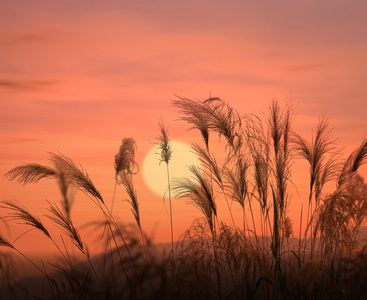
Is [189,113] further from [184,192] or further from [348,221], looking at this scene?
[348,221]

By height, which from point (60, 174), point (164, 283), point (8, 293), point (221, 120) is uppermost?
point (221, 120)

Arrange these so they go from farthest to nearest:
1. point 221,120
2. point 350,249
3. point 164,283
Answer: point 221,120 < point 350,249 < point 164,283

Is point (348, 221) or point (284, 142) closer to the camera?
point (348, 221)

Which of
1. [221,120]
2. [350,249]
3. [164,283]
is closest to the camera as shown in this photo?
[164,283]

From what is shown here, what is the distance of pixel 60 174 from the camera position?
5191 millimetres

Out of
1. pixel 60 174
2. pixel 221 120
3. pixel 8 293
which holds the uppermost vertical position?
pixel 221 120

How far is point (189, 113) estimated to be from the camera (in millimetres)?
5305

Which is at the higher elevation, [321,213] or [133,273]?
[321,213]

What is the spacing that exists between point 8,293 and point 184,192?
200 centimetres

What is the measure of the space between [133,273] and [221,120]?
5.52 feet

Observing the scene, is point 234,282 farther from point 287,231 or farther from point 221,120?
point 221,120

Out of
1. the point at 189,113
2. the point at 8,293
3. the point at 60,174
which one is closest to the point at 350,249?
Result: the point at 189,113

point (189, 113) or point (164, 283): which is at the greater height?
point (189, 113)

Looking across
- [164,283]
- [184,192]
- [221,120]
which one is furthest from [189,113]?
[164,283]
